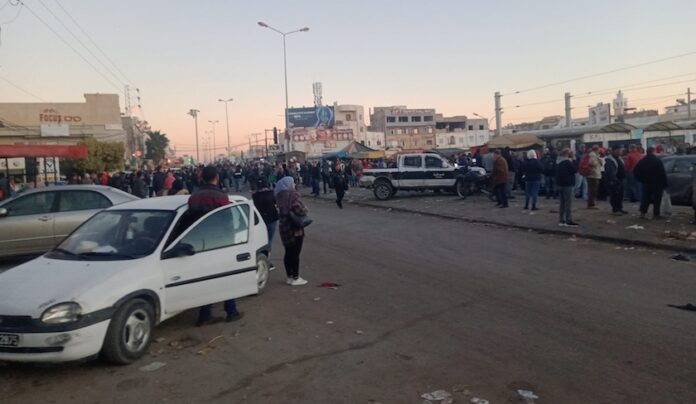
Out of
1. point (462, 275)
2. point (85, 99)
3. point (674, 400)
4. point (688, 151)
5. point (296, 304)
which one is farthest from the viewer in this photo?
point (85, 99)

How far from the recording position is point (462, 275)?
9156mm

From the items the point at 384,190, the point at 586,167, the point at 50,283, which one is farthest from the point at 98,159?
the point at 50,283

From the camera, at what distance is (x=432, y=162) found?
80.8 feet

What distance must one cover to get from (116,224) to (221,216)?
1.21 m

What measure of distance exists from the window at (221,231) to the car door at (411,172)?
17.7 meters

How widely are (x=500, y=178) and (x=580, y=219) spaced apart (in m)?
3.90

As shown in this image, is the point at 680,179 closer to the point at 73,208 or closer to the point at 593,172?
the point at 593,172

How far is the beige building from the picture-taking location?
1861 inches

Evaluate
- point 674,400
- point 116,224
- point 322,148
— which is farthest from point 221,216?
point 322,148

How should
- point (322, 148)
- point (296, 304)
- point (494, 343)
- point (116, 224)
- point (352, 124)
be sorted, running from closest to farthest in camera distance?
1. point (494, 343)
2. point (116, 224)
3. point (296, 304)
4. point (322, 148)
5. point (352, 124)

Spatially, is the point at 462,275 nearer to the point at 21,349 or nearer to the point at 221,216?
the point at 221,216

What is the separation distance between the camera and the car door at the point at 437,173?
79.6 ft

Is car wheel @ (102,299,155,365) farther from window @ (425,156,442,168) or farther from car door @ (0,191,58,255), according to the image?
window @ (425,156,442,168)

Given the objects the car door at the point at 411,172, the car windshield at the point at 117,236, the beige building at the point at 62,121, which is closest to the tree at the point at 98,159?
the beige building at the point at 62,121
